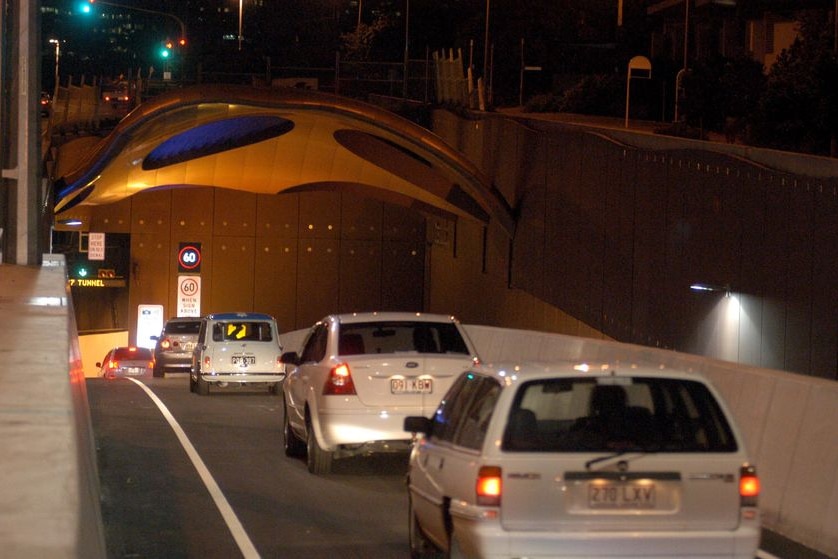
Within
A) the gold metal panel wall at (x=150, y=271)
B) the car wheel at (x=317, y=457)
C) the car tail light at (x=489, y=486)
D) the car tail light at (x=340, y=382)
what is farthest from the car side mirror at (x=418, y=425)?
the gold metal panel wall at (x=150, y=271)

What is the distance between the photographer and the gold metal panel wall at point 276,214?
55.6 m

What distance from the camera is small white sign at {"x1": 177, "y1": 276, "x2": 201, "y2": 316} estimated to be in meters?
52.6

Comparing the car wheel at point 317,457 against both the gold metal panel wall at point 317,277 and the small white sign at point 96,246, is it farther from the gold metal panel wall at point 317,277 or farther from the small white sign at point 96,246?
the gold metal panel wall at point 317,277

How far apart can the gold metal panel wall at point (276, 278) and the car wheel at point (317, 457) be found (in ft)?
138

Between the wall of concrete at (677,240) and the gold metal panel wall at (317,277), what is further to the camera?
the gold metal panel wall at (317,277)

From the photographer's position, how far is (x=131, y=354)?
132 ft

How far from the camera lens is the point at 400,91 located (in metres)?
53.3

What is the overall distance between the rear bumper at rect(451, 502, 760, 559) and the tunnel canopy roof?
3099cm

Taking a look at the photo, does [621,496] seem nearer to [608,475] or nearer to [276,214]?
[608,475]

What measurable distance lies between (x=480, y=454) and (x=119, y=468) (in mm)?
7645

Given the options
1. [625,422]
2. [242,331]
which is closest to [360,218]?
[242,331]

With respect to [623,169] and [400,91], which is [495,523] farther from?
[400,91]

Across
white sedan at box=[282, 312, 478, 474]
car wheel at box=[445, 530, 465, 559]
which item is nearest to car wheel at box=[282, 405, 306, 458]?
white sedan at box=[282, 312, 478, 474]

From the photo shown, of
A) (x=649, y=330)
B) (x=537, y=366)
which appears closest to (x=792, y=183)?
(x=649, y=330)
